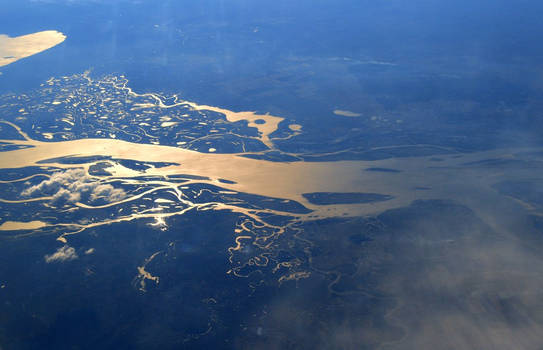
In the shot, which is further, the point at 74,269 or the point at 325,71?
the point at 325,71

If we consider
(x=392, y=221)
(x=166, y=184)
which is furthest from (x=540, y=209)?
(x=166, y=184)

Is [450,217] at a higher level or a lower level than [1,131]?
higher

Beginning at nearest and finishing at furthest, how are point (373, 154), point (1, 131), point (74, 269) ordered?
1. point (74, 269)
2. point (373, 154)
3. point (1, 131)

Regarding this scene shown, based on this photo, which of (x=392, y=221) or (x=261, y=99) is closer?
(x=392, y=221)

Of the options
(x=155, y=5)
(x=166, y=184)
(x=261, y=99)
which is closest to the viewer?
(x=166, y=184)

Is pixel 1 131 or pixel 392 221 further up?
pixel 392 221

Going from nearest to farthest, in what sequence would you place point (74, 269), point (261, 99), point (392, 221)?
1. point (74, 269)
2. point (392, 221)
3. point (261, 99)

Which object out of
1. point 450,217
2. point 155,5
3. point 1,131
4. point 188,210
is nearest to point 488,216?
point 450,217

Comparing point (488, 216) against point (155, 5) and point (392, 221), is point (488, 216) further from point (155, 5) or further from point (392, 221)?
point (155, 5)

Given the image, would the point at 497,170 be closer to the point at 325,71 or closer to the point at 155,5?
the point at 325,71
